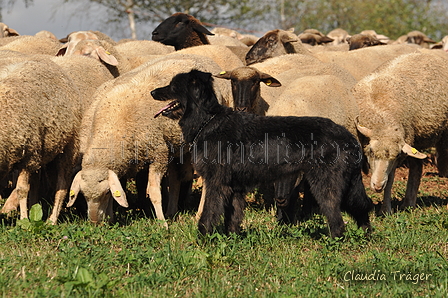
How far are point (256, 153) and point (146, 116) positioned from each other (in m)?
1.69

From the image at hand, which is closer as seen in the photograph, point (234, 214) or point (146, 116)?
point (234, 214)

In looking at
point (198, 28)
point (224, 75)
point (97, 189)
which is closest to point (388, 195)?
point (224, 75)

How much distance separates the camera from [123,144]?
6270 mm

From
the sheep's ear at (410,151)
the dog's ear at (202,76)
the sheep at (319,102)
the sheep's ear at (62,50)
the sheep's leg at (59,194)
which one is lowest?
the sheep's leg at (59,194)

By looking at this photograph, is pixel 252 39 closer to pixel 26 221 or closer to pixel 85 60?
pixel 85 60

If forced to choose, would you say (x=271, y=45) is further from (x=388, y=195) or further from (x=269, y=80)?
(x=388, y=195)

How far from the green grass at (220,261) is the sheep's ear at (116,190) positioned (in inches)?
11.3

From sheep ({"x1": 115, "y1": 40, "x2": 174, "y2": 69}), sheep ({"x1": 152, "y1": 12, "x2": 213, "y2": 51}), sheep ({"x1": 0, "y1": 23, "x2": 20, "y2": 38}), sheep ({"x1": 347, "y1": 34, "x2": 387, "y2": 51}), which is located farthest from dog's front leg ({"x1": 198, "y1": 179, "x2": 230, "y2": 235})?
sheep ({"x1": 0, "y1": 23, "x2": 20, "y2": 38})

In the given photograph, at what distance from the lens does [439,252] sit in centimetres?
484

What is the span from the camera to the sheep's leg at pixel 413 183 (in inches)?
297

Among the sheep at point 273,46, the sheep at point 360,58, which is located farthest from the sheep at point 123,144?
the sheep at point 360,58

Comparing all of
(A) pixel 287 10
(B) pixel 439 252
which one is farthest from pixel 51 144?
(A) pixel 287 10

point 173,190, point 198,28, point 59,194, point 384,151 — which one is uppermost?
point 198,28

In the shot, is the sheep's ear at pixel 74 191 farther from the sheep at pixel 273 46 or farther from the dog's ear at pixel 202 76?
the sheep at pixel 273 46
